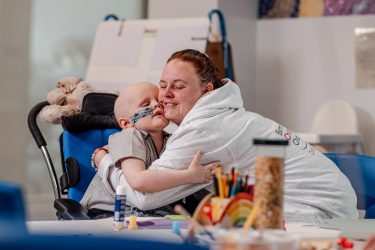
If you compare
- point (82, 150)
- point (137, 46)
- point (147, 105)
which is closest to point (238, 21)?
point (137, 46)

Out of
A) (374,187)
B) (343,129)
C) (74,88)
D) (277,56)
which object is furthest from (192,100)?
(277,56)

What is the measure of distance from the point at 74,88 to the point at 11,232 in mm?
2311

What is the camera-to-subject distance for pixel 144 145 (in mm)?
2166

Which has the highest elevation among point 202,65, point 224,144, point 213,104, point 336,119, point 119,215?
point 202,65

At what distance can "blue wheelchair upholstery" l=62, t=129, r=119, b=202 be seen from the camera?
2598 mm

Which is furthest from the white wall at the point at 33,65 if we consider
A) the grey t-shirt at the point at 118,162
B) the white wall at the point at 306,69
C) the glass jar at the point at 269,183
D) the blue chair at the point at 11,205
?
the blue chair at the point at 11,205

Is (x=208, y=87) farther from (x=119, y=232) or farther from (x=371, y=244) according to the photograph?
(x=371, y=244)

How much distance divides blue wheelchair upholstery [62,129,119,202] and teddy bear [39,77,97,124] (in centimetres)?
11

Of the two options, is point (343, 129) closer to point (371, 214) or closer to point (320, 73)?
point (320, 73)

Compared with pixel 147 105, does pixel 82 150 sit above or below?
below

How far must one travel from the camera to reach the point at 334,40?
5.23 m

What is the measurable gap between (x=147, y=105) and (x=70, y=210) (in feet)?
1.43

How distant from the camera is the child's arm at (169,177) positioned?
1.90 meters

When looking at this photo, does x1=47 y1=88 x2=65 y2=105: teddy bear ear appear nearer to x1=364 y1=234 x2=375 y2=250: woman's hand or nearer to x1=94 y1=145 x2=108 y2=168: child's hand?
x1=94 y1=145 x2=108 y2=168: child's hand
